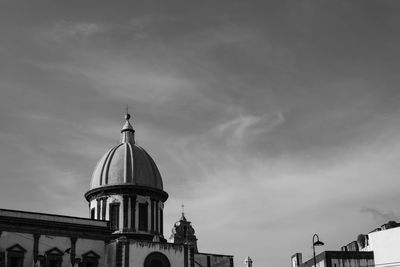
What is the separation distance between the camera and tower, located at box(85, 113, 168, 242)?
55.9 metres

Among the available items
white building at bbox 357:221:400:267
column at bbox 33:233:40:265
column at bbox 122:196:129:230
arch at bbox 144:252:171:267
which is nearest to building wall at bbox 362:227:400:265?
white building at bbox 357:221:400:267

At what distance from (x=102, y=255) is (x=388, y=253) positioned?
83.8 ft

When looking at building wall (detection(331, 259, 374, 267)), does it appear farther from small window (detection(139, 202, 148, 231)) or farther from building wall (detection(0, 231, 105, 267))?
building wall (detection(0, 231, 105, 267))

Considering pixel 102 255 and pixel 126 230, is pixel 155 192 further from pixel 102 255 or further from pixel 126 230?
pixel 102 255

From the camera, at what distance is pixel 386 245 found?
54938 millimetres

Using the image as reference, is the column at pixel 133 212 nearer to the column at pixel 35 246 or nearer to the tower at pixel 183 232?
the column at pixel 35 246

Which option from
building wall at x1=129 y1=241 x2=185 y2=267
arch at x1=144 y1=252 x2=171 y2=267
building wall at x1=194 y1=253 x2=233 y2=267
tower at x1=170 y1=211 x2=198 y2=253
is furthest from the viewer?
tower at x1=170 y1=211 x2=198 y2=253

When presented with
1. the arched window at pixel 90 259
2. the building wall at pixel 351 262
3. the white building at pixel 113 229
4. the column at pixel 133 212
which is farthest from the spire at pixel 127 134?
the building wall at pixel 351 262

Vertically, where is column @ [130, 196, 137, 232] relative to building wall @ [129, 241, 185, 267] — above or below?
above

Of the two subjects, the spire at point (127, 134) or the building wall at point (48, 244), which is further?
the spire at point (127, 134)

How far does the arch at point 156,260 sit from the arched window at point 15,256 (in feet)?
33.1

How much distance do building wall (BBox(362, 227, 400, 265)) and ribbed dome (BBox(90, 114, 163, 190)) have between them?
2093 centimetres

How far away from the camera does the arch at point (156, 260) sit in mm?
50531

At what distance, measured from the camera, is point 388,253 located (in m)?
54.5
